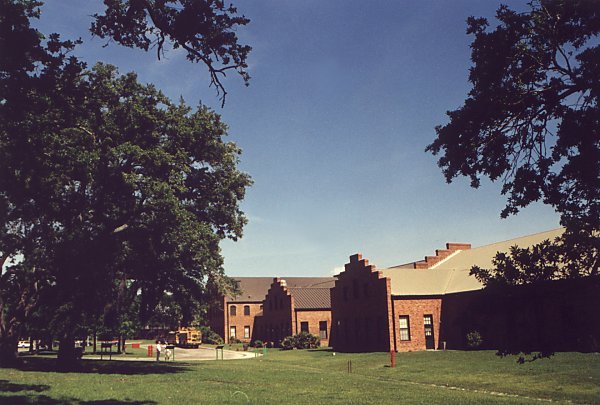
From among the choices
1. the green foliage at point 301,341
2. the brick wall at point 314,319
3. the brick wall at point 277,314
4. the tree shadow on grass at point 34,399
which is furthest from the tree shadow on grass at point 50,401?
the brick wall at point 277,314

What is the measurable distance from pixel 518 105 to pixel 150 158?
19365 millimetres

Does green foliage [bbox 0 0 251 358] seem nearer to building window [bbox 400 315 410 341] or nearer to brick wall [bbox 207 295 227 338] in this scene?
building window [bbox 400 315 410 341]

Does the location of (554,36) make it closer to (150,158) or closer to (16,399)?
(16,399)

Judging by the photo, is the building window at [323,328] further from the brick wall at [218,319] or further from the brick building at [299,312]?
the brick wall at [218,319]

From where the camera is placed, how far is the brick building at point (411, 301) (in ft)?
138

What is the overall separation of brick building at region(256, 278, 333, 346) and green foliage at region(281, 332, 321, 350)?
128 inches

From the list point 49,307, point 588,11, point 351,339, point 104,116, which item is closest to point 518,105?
point 588,11

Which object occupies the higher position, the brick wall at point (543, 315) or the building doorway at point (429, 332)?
the brick wall at point (543, 315)

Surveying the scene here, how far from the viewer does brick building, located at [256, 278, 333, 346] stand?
6147cm

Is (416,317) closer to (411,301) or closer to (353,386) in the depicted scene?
(411,301)

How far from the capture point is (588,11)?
393 inches

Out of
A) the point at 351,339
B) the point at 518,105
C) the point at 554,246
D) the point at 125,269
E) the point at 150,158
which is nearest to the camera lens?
the point at 554,246

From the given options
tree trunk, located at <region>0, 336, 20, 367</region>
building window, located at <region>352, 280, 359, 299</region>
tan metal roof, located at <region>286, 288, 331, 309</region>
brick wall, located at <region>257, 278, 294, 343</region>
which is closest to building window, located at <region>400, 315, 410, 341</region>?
building window, located at <region>352, 280, 359, 299</region>

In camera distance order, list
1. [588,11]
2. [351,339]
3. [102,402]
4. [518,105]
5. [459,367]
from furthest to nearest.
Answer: [351,339]
[459,367]
[102,402]
[518,105]
[588,11]
